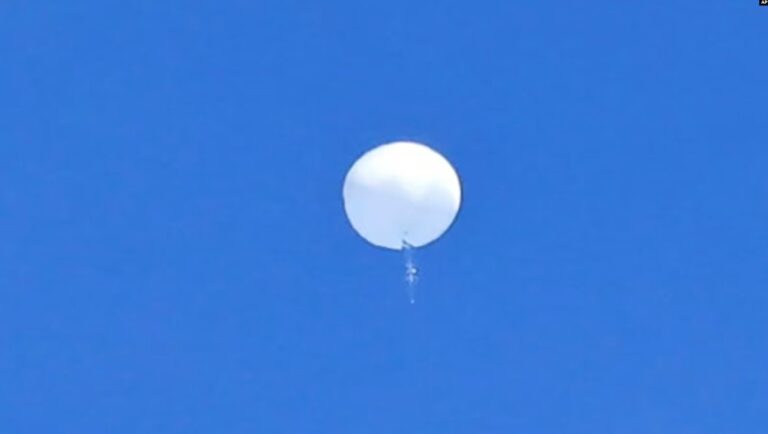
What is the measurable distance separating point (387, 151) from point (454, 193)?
816 millimetres

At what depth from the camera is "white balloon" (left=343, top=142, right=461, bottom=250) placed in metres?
18.6

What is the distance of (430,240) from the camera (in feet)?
62.8

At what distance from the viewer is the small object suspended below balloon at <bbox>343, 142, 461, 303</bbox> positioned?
18562 millimetres

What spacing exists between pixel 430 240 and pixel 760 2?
17.1ft

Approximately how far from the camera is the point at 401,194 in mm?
18531

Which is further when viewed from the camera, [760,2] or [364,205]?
[760,2]

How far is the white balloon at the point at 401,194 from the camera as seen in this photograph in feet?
60.9

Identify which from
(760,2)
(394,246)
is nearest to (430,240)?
(394,246)

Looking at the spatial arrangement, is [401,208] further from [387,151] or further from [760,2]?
[760,2]

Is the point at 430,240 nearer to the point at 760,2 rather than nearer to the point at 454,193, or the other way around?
the point at 454,193

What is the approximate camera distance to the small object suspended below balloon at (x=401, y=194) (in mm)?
18562

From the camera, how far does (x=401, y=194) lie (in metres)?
18.5

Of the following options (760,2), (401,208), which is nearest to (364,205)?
(401,208)

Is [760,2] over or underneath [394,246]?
over
